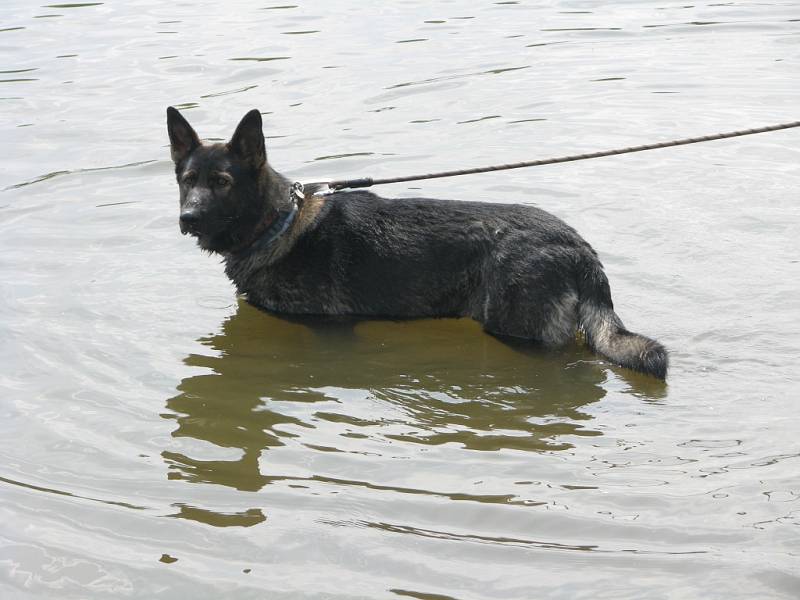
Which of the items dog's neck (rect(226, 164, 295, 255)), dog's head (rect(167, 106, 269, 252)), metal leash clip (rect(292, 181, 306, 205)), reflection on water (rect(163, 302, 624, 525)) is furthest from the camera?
metal leash clip (rect(292, 181, 306, 205))

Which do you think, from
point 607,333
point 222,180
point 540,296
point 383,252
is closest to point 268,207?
point 222,180

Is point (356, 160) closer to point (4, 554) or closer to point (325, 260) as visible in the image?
point (325, 260)

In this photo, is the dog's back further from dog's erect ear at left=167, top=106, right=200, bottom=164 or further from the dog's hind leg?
dog's erect ear at left=167, top=106, right=200, bottom=164

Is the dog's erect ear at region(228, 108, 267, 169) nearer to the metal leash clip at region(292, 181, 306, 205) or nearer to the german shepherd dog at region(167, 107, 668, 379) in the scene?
the german shepherd dog at region(167, 107, 668, 379)

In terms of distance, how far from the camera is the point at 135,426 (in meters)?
5.85

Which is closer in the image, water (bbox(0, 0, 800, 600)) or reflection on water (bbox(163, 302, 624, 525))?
water (bbox(0, 0, 800, 600))

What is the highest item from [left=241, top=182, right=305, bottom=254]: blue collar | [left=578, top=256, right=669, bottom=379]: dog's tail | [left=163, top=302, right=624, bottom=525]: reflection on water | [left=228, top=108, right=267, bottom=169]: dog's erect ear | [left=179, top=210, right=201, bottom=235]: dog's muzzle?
[left=228, top=108, right=267, bottom=169]: dog's erect ear

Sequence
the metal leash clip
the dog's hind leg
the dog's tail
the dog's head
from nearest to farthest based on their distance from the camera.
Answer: the dog's tail < the dog's hind leg < the dog's head < the metal leash clip

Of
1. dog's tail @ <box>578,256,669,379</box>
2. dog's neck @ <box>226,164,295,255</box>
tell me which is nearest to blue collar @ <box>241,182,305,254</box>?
dog's neck @ <box>226,164,295,255</box>

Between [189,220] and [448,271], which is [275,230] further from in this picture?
[448,271]

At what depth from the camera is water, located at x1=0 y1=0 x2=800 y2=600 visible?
4504 mm

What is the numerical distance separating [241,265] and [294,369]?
1.08 metres

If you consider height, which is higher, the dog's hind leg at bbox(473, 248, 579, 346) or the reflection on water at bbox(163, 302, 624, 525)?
the dog's hind leg at bbox(473, 248, 579, 346)

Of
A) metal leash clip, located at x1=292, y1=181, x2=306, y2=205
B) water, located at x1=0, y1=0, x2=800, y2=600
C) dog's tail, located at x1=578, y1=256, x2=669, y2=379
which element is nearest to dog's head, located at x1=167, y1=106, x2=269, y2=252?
metal leash clip, located at x1=292, y1=181, x2=306, y2=205
